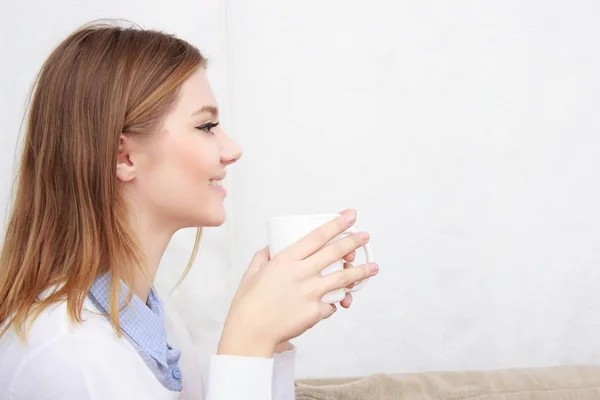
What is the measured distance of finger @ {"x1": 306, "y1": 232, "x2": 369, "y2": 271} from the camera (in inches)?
40.0

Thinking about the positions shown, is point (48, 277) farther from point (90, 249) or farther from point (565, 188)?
point (565, 188)

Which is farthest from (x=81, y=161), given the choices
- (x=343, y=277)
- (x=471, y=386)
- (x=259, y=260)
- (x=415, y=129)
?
(x=415, y=129)

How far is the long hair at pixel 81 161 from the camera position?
1.09 m

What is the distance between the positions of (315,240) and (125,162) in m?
0.32

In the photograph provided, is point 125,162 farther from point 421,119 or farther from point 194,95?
point 421,119

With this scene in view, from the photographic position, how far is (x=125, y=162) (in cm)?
115

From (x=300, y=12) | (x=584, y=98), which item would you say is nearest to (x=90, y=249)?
(x=300, y=12)

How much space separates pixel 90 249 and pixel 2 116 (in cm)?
83

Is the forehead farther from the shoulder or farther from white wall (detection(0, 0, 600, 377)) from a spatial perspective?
white wall (detection(0, 0, 600, 377))

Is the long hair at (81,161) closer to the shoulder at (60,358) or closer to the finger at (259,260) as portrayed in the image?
the shoulder at (60,358)

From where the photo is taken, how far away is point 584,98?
1.84 m

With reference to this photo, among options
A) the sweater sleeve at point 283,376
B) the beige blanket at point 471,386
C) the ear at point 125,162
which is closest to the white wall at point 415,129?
the beige blanket at point 471,386

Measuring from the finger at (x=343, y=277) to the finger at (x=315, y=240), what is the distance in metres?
0.04

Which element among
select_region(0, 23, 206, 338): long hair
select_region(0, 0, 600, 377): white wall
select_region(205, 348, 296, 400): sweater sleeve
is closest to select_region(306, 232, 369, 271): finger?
select_region(205, 348, 296, 400): sweater sleeve
